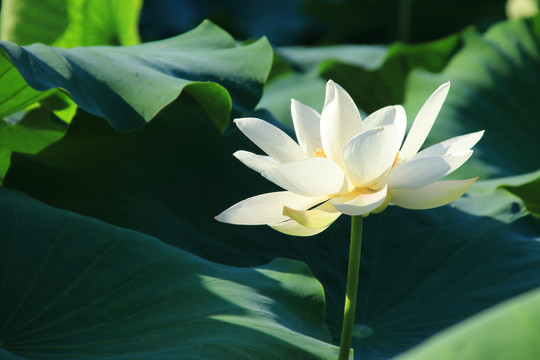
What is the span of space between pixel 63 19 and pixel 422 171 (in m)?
1.22

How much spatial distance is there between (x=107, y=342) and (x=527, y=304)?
1.55ft

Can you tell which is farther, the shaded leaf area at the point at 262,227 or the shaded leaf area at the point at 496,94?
the shaded leaf area at the point at 496,94

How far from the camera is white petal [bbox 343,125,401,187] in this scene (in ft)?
1.80

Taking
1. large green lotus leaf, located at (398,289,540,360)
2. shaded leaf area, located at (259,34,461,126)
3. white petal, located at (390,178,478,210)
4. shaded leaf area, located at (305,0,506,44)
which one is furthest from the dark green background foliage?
shaded leaf area, located at (305,0,506,44)

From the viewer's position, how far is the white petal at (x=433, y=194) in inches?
23.0

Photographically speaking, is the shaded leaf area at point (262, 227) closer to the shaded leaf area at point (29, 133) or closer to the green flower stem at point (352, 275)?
the shaded leaf area at point (29, 133)

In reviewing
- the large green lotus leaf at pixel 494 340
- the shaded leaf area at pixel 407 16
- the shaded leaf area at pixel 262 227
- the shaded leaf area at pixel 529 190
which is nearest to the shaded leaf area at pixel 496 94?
the shaded leaf area at pixel 529 190

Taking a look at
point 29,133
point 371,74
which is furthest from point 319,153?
point 371,74

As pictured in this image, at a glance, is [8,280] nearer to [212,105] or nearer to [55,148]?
[55,148]

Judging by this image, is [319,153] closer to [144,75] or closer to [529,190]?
[144,75]

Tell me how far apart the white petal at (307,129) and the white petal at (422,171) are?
0.11 meters

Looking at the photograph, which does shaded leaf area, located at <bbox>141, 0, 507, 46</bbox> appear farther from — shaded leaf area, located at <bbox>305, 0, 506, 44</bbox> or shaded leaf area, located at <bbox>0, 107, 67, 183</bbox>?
shaded leaf area, located at <bbox>0, 107, 67, 183</bbox>

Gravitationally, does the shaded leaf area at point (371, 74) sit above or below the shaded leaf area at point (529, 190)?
above

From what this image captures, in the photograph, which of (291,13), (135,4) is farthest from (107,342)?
(291,13)
